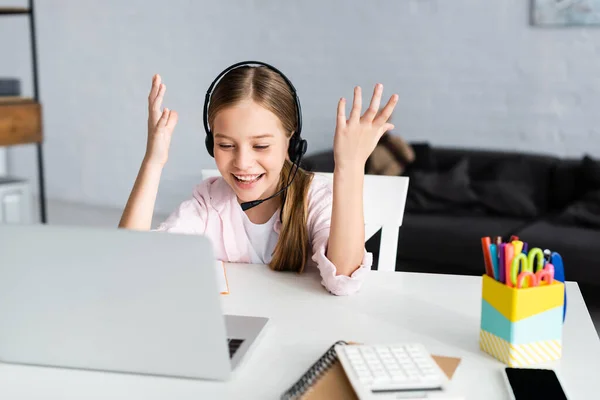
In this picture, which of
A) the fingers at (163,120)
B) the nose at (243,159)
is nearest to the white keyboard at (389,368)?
the nose at (243,159)

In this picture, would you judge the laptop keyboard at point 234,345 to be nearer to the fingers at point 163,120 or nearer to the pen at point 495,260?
the pen at point 495,260

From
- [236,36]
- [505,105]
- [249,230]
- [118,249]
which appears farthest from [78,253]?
[236,36]

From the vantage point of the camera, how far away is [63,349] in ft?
2.93

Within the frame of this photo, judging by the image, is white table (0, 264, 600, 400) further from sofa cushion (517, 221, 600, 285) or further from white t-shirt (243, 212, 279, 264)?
sofa cushion (517, 221, 600, 285)

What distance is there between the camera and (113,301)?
0.83m

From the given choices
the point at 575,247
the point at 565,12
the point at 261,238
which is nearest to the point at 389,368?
the point at 261,238

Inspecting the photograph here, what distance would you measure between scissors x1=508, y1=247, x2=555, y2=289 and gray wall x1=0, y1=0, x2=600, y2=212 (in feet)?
9.44

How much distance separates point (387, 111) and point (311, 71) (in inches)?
117

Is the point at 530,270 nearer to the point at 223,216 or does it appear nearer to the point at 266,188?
the point at 266,188

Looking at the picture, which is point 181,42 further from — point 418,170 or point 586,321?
point 586,321

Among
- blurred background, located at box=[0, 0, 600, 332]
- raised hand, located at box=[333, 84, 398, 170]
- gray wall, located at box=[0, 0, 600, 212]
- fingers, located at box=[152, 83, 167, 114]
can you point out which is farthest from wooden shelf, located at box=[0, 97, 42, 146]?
raised hand, located at box=[333, 84, 398, 170]

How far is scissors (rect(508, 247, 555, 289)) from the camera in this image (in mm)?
911

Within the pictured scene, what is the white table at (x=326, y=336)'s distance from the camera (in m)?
0.86

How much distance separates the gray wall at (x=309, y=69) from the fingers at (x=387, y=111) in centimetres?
269
